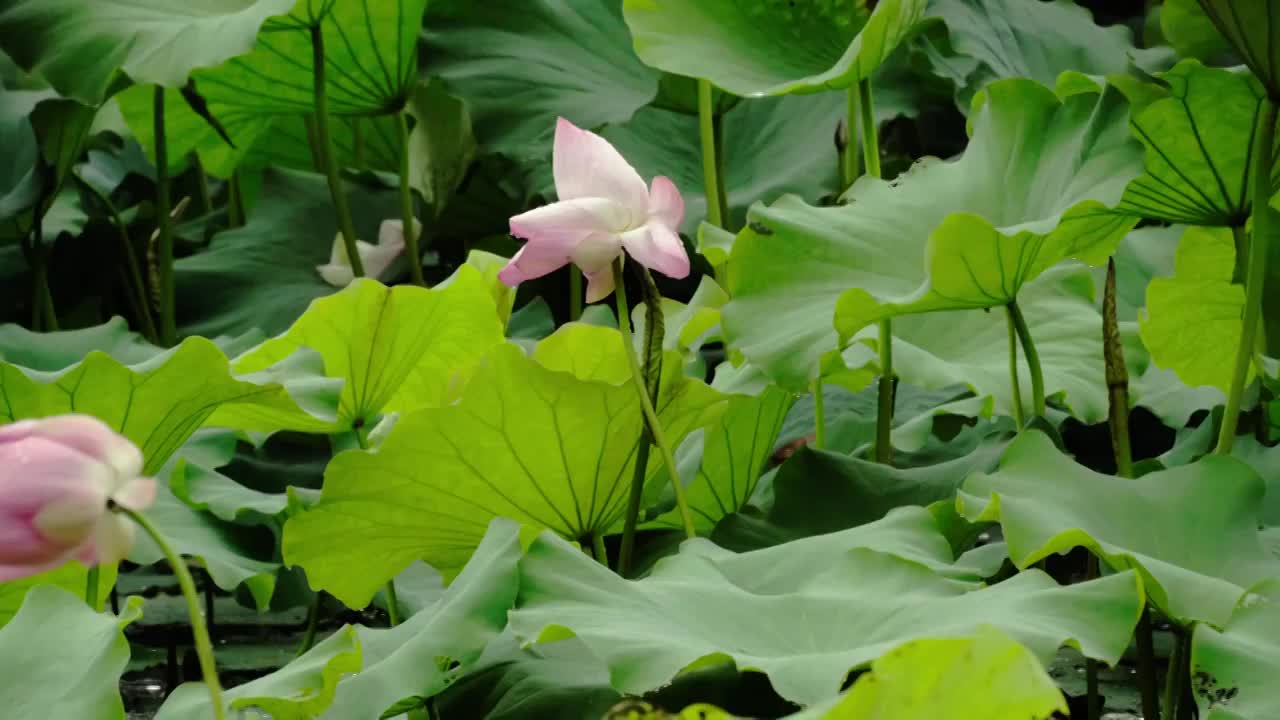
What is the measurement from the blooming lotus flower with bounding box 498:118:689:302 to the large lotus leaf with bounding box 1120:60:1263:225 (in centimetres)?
31

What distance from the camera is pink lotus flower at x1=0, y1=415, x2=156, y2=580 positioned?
1.96 ft

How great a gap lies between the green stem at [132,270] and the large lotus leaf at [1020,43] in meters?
1.03

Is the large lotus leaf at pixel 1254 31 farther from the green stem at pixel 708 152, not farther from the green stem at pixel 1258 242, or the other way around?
the green stem at pixel 708 152

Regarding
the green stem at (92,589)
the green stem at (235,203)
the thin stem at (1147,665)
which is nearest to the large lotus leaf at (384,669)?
the green stem at (92,589)

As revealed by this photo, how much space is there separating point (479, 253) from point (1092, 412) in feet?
1.55

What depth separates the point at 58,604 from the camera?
0.90 meters

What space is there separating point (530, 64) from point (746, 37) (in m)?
0.67

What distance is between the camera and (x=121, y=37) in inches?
67.0

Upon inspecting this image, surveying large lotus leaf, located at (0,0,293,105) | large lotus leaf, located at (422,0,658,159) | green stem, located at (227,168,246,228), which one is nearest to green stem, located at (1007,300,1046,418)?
large lotus leaf, located at (0,0,293,105)

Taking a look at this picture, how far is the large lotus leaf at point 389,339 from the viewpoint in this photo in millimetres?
1188

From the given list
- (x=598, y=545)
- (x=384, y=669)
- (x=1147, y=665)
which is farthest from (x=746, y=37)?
(x=384, y=669)

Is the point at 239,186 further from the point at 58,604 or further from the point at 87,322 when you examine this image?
the point at 58,604

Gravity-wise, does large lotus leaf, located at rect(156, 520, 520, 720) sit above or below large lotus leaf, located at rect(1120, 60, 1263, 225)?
below

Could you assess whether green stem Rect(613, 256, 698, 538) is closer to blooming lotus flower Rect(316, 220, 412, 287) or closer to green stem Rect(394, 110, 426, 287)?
green stem Rect(394, 110, 426, 287)
